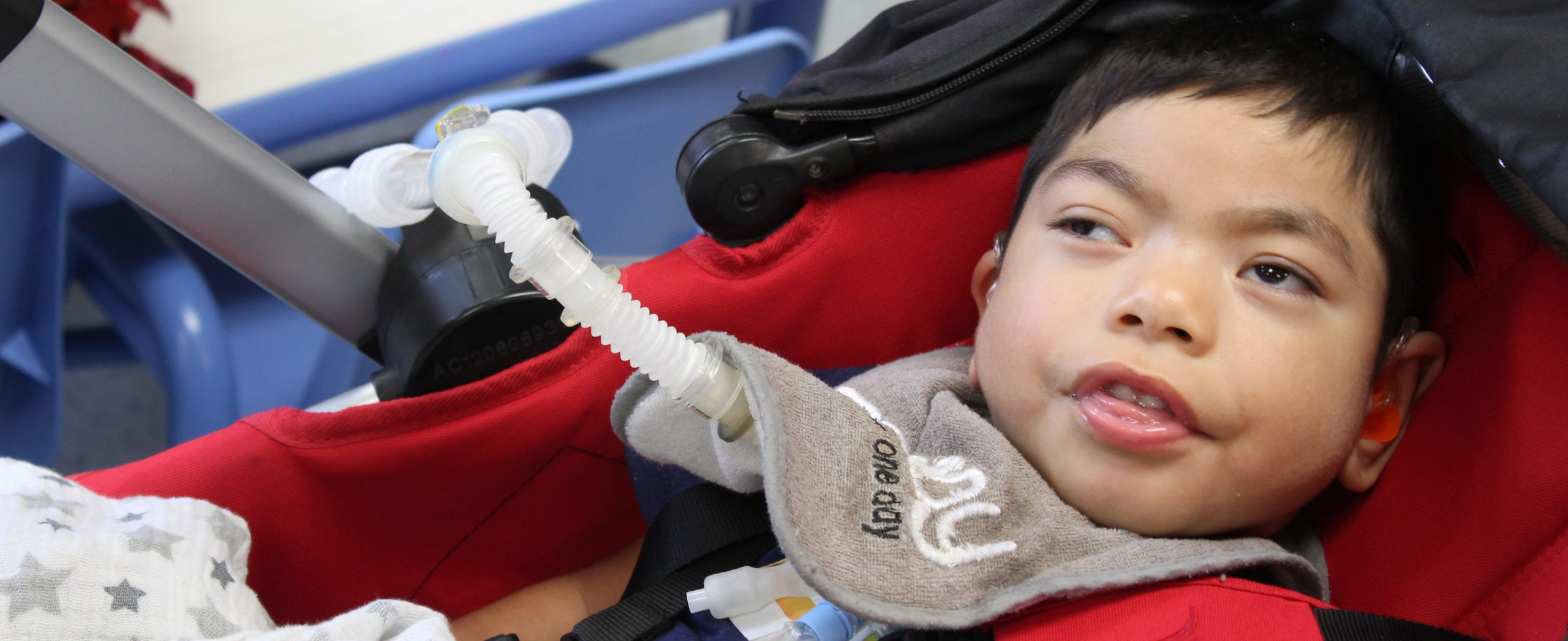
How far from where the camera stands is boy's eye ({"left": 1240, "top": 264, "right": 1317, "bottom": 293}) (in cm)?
78

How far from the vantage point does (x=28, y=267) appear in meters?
1.20

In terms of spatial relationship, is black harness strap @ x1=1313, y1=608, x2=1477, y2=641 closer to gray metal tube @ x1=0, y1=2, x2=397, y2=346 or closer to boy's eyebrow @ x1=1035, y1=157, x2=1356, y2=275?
boy's eyebrow @ x1=1035, y1=157, x2=1356, y2=275

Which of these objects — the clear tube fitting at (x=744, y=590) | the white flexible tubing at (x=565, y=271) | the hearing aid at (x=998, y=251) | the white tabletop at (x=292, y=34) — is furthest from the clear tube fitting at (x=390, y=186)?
the white tabletop at (x=292, y=34)

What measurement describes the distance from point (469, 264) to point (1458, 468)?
0.77 m

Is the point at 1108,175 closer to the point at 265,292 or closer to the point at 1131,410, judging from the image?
the point at 1131,410

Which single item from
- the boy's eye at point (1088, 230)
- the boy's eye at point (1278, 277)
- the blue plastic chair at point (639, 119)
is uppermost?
the blue plastic chair at point (639, 119)

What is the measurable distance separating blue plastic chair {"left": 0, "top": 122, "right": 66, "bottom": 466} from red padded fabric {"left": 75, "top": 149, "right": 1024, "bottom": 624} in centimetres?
51

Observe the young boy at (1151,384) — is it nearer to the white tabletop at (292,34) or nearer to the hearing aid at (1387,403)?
the hearing aid at (1387,403)

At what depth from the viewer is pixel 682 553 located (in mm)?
856

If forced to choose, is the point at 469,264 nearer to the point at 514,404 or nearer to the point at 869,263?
the point at 514,404

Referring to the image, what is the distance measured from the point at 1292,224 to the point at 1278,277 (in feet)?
0.13

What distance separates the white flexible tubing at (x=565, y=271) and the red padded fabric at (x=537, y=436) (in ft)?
0.56

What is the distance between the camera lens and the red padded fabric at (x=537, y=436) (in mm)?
796

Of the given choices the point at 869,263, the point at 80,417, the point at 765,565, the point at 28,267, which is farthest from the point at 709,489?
the point at 80,417
